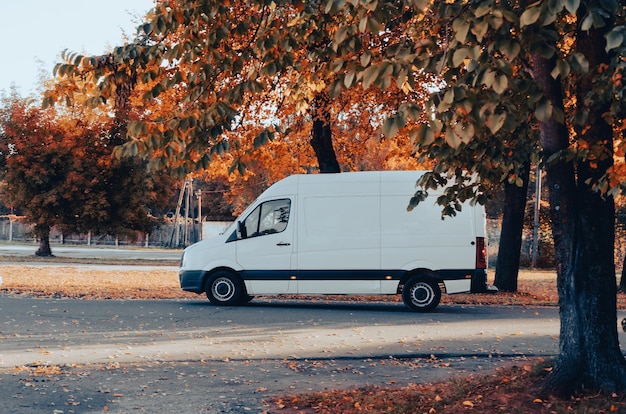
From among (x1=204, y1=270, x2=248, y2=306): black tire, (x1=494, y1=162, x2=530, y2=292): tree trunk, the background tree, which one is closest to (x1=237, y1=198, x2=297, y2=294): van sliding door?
(x1=204, y1=270, x2=248, y2=306): black tire

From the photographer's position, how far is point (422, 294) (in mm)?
15766

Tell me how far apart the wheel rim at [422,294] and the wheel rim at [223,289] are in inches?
139

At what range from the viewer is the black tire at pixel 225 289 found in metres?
16.3

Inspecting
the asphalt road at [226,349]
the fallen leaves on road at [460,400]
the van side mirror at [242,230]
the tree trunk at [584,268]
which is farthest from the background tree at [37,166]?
the tree trunk at [584,268]

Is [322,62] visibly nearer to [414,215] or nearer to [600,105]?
[600,105]

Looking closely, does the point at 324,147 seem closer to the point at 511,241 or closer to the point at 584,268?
the point at 511,241

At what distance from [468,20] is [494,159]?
4070 mm

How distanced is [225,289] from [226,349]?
18.1 ft

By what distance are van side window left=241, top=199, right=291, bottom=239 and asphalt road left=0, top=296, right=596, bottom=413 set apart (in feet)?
5.03

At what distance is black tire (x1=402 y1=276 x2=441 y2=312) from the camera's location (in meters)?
15.7

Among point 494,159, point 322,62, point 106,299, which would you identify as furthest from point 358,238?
point 322,62

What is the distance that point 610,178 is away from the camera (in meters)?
5.27

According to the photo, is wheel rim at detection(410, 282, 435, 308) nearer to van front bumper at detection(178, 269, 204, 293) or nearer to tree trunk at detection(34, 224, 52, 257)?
van front bumper at detection(178, 269, 204, 293)

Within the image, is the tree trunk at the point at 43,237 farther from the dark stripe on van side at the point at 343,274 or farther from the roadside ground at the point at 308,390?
the roadside ground at the point at 308,390
